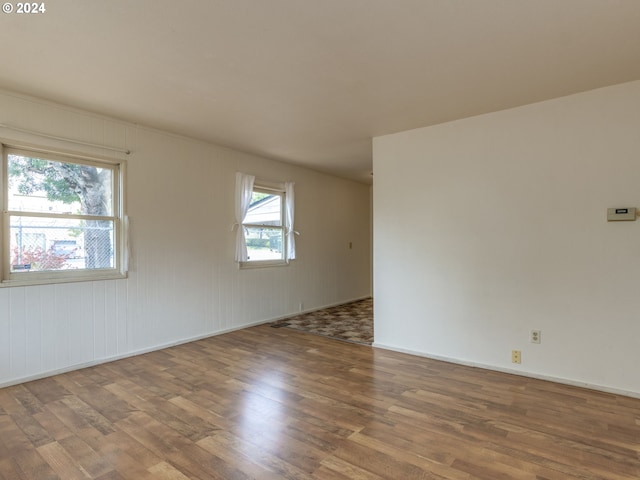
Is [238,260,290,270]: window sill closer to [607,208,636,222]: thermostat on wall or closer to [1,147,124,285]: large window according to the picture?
[1,147,124,285]: large window

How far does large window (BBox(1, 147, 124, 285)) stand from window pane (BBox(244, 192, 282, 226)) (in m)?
1.81

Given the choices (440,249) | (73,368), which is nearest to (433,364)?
(440,249)

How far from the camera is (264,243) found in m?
5.40

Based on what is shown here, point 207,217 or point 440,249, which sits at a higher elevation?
point 207,217

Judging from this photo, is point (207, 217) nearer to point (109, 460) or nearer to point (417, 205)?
point (417, 205)

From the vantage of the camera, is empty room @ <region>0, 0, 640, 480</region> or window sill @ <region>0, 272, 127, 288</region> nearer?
empty room @ <region>0, 0, 640, 480</region>

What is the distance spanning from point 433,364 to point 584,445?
152cm

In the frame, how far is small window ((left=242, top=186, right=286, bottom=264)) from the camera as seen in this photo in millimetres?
5188

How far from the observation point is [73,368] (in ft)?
11.1

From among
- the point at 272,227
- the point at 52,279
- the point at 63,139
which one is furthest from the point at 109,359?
the point at 272,227

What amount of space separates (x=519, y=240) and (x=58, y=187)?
430cm

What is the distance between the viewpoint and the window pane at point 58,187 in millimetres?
3098

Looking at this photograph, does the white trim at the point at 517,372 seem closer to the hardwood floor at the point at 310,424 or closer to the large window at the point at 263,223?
the hardwood floor at the point at 310,424

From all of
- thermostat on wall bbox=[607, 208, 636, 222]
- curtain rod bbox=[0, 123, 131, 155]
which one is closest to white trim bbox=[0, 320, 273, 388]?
curtain rod bbox=[0, 123, 131, 155]
